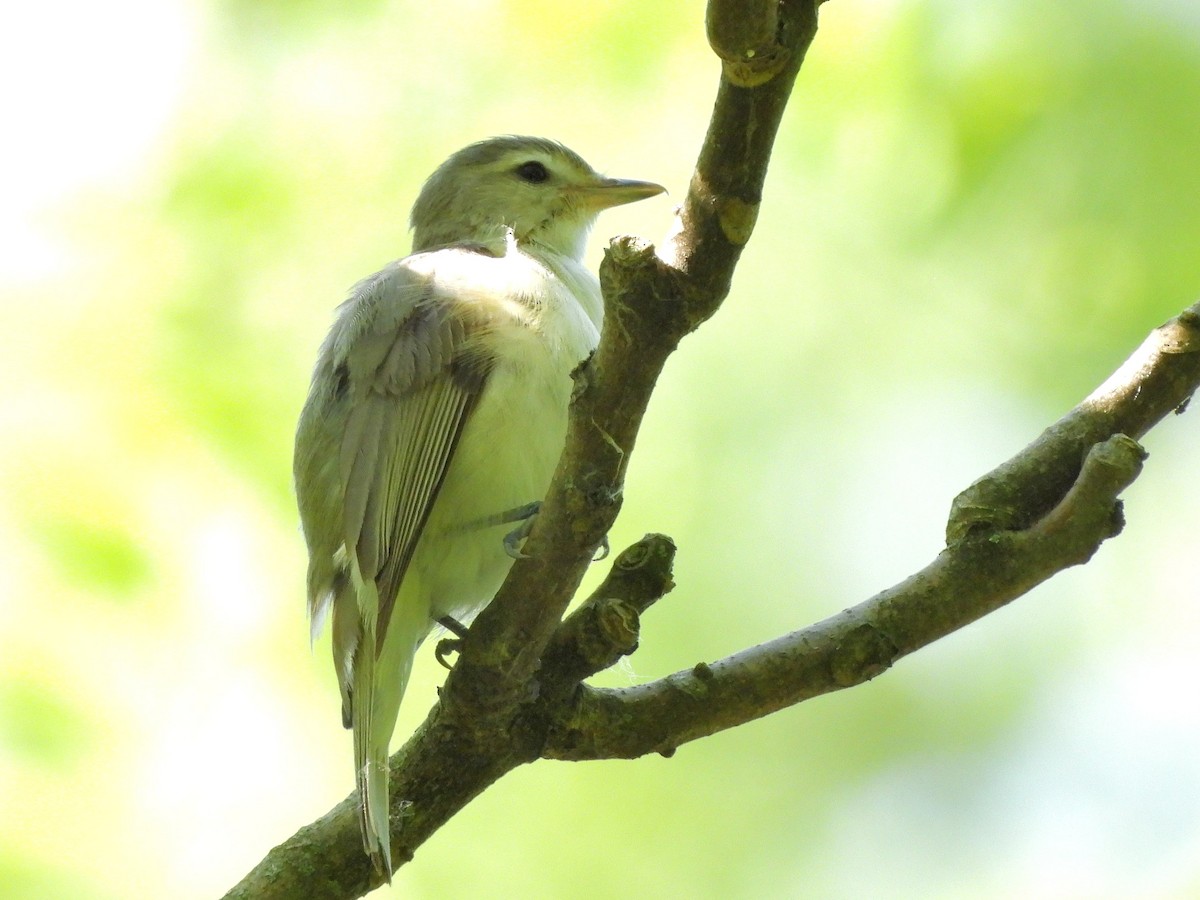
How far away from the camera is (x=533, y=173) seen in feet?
16.9

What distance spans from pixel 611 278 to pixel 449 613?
1793 mm

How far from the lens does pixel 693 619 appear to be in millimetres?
5148

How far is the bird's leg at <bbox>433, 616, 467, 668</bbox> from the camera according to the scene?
10.9 feet

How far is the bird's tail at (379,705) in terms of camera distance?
3.09 m

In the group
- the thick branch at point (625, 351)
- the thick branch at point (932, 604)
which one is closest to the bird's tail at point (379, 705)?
the thick branch at point (625, 351)

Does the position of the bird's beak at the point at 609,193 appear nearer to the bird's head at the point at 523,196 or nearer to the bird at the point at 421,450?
the bird's head at the point at 523,196

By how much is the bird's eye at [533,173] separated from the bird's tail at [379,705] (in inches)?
77.7

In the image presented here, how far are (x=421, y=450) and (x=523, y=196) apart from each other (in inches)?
68.0

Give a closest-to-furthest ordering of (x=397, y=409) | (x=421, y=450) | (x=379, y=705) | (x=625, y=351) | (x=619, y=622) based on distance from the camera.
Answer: (x=625, y=351), (x=619, y=622), (x=379, y=705), (x=421, y=450), (x=397, y=409)

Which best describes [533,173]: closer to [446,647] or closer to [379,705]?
[446,647]

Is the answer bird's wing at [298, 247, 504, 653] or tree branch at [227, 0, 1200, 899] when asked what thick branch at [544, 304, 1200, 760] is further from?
bird's wing at [298, 247, 504, 653]

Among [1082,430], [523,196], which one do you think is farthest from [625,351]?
[523,196]

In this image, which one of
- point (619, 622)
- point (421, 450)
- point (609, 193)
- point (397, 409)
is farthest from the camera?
point (609, 193)

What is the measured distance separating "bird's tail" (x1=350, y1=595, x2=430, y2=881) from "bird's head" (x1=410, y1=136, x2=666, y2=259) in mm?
1689
